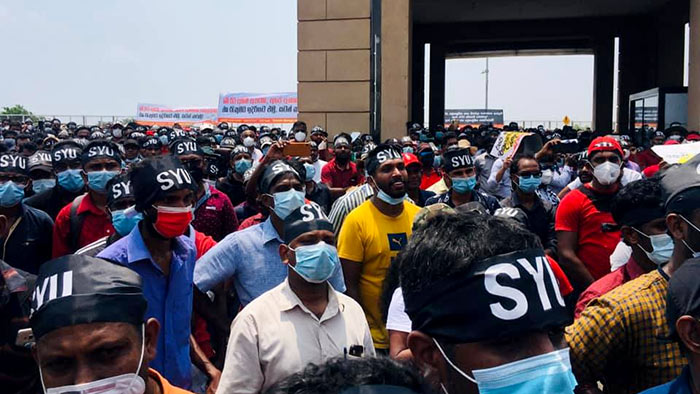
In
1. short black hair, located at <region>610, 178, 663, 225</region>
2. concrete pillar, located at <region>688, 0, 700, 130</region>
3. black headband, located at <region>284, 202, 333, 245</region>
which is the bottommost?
black headband, located at <region>284, 202, 333, 245</region>

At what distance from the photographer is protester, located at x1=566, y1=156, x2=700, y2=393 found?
3.13 m

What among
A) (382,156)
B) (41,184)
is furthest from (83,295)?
(41,184)

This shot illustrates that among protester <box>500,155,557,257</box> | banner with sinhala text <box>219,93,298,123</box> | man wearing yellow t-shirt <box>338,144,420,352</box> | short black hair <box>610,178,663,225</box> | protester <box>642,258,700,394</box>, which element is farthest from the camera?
banner with sinhala text <box>219,93,298,123</box>

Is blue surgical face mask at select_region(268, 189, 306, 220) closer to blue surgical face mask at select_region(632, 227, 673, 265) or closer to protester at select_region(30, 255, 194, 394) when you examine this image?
blue surgical face mask at select_region(632, 227, 673, 265)

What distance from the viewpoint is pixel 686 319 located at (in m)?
2.47

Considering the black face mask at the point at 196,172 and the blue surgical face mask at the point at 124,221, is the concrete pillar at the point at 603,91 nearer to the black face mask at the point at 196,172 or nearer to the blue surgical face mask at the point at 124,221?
the black face mask at the point at 196,172

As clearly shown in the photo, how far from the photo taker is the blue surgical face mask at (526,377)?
6.18ft

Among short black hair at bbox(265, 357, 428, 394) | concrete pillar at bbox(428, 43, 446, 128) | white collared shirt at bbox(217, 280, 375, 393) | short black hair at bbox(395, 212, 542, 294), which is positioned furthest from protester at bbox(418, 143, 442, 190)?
concrete pillar at bbox(428, 43, 446, 128)

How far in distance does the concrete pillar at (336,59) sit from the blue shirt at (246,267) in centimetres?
1284

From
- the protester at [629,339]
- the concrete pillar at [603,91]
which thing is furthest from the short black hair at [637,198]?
the concrete pillar at [603,91]

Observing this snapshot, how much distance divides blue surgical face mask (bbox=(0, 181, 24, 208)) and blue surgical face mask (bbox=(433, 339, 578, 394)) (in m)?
5.77

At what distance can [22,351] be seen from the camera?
3127mm

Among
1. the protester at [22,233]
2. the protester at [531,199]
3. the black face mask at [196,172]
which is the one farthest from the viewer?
the black face mask at [196,172]

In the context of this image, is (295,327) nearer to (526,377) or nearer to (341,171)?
(526,377)
